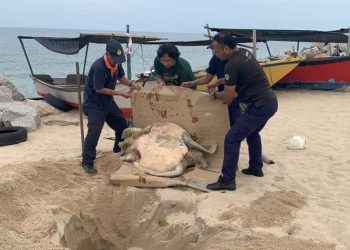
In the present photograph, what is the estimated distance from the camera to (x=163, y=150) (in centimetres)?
571

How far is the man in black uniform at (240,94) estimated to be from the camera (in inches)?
191

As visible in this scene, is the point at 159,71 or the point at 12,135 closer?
the point at 159,71

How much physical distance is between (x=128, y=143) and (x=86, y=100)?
832 millimetres

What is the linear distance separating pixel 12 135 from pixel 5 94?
3093 millimetres

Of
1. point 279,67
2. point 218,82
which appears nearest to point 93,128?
point 218,82

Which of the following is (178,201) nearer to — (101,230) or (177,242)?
(177,242)

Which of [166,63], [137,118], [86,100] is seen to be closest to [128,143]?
[137,118]

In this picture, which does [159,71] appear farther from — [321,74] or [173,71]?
[321,74]

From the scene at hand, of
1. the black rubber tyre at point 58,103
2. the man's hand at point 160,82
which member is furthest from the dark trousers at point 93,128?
the black rubber tyre at point 58,103

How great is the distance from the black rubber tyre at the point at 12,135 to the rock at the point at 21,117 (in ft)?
1.74

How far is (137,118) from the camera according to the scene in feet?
20.9

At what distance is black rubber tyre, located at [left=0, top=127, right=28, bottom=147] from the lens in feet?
24.9

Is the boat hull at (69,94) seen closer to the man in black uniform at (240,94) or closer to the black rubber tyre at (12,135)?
the black rubber tyre at (12,135)

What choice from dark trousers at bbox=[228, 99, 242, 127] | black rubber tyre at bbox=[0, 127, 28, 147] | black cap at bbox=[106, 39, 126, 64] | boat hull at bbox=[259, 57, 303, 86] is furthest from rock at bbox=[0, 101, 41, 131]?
boat hull at bbox=[259, 57, 303, 86]
